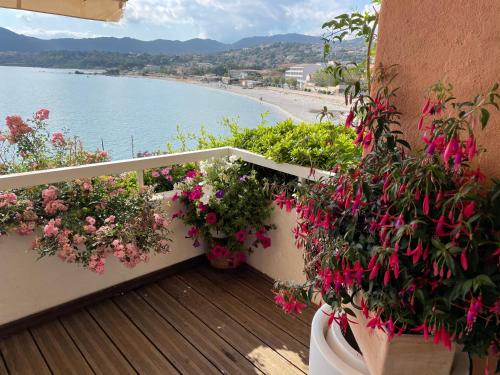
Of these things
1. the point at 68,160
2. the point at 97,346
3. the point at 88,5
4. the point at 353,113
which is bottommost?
the point at 97,346

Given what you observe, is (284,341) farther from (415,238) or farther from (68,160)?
(68,160)

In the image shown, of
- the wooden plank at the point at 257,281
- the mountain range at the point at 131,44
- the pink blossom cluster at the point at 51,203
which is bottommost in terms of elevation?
the wooden plank at the point at 257,281

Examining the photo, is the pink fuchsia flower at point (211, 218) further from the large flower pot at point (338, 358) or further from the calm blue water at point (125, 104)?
the large flower pot at point (338, 358)

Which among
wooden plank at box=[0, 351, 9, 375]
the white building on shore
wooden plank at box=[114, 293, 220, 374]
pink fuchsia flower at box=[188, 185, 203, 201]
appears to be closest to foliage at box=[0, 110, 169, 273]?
pink fuchsia flower at box=[188, 185, 203, 201]

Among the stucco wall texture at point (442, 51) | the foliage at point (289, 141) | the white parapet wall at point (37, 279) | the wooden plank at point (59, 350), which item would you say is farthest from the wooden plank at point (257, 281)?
the stucco wall texture at point (442, 51)

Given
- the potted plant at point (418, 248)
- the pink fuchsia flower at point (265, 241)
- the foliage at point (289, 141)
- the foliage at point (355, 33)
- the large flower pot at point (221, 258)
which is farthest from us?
the large flower pot at point (221, 258)

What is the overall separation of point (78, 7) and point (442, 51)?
2.00 meters

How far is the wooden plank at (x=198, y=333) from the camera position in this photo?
201cm

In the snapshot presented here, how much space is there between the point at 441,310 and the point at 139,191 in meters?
2.06

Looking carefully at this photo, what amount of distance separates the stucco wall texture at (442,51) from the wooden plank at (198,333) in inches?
59.5

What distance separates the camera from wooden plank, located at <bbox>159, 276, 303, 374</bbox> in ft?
6.64

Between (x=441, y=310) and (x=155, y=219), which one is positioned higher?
(x=441, y=310)

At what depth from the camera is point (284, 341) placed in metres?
2.21

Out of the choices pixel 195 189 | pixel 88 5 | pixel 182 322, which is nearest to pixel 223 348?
pixel 182 322
